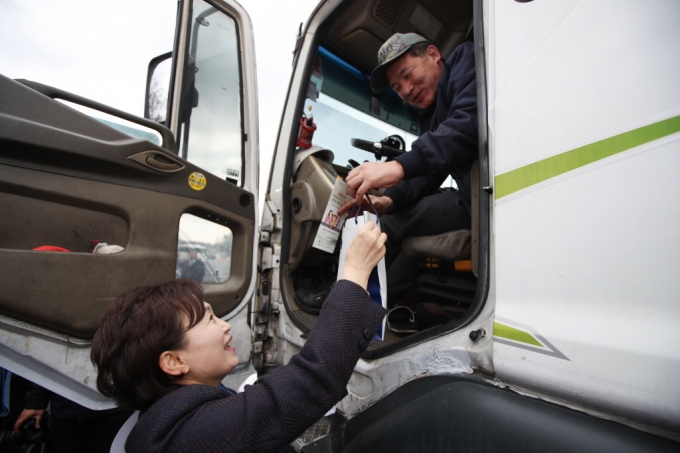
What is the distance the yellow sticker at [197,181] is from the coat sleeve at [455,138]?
1.02 m

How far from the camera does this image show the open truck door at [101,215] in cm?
107

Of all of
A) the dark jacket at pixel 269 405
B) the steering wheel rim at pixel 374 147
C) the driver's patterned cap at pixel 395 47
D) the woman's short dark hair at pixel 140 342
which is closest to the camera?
the dark jacket at pixel 269 405

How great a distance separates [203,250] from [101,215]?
50cm

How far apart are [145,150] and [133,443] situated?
114cm

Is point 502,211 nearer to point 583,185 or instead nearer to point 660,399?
point 583,185

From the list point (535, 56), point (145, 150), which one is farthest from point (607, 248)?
point (145, 150)

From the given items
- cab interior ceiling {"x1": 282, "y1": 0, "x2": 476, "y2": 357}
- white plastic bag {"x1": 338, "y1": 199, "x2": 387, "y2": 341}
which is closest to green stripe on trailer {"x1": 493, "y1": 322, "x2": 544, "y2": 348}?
white plastic bag {"x1": 338, "y1": 199, "x2": 387, "y2": 341}

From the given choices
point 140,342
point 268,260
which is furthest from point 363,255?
point 268,260

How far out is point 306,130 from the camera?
2.11 meters

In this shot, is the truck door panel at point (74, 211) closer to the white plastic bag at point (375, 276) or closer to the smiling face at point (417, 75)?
the white plastic bag at point (375, 276)

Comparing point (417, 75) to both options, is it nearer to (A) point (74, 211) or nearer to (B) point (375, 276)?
(B) point (375, 276)

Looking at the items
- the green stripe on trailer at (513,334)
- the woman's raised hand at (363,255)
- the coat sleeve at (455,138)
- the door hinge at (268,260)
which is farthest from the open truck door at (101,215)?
the green stripe on trailer at (513,334)

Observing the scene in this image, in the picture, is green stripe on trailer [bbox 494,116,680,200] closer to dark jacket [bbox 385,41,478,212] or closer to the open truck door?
dark jacket [bbox 385,41,478,212]

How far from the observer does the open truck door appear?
107 centimetres
